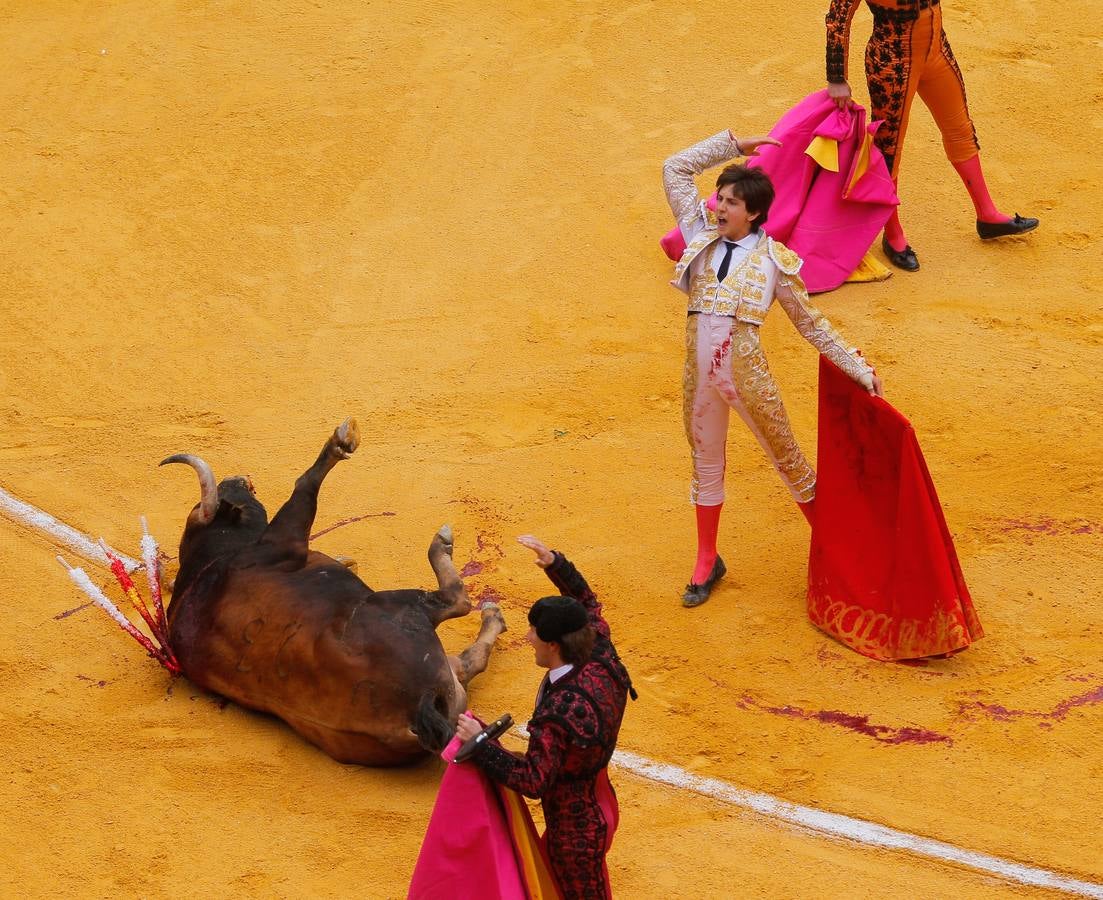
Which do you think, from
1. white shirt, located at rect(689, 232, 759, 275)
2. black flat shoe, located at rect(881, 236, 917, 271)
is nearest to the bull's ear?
white shirt, located at rect(689, 232, 759, 275)

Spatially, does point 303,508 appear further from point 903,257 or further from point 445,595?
point 903,257

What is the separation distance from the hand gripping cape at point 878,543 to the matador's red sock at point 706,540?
0.42m

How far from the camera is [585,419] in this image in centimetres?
827

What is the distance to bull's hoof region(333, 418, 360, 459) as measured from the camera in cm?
661

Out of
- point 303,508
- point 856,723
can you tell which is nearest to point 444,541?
point 303,508

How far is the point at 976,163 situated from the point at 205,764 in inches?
227

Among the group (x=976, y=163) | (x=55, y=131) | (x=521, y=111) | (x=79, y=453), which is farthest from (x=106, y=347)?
(x=976, y=163)

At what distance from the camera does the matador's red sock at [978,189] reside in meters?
9.28

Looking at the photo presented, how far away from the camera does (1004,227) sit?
372 inches

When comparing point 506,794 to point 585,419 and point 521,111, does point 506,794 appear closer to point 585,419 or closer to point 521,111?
point 585,419

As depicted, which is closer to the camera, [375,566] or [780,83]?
[375,566]

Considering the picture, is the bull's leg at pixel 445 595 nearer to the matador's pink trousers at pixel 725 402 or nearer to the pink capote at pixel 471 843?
the matador's pink trousers at pixel 725 402

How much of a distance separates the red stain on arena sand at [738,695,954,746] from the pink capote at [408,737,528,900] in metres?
1.76

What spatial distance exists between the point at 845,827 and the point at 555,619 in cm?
→ 168
